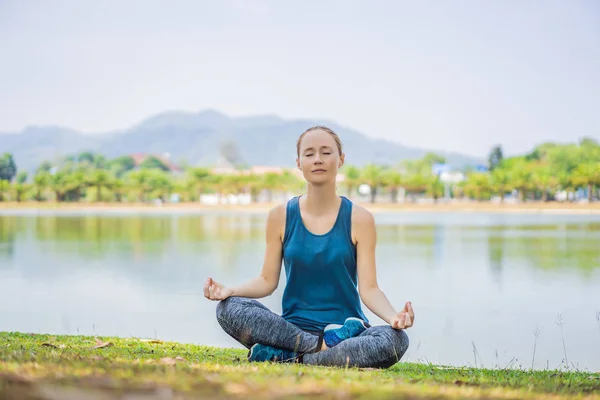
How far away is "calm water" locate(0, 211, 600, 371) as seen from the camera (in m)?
7.43

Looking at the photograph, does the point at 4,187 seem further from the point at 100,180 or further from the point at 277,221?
the point at 277,221

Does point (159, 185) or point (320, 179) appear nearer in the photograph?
point (320, 179)

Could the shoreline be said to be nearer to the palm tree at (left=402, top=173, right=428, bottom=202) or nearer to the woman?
the palm tree at (left=402, top=173, right=428, bottom=202)

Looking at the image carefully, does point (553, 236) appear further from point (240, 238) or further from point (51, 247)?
point (51, 247)

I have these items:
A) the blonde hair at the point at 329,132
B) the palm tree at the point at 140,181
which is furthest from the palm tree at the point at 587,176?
the blonde hair at the point at 329,132

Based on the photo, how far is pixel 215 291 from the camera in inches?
136

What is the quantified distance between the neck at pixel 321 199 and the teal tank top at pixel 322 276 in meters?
0.07

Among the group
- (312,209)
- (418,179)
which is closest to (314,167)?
(312,209)

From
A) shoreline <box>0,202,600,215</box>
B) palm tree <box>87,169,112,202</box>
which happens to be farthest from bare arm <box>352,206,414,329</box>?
palm tree <box>87,169,112,202</box>

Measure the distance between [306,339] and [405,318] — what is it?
0.56m

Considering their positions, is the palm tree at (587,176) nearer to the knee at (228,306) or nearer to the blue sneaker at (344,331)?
the blue sneaker at (344,331)

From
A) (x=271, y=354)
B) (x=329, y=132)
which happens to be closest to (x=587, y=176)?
(x=329, y=132)

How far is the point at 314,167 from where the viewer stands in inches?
148

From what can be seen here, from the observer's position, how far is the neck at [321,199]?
Result: 379cm
